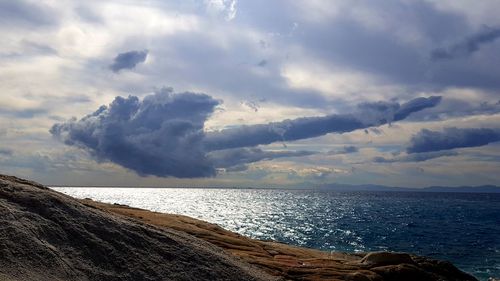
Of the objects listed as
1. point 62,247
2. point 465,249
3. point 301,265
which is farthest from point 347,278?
point 465,249

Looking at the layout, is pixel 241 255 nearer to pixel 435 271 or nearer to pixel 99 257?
pixel 99 257

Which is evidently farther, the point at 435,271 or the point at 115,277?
the point at 435,271

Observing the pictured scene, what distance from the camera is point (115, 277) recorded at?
14945 mm

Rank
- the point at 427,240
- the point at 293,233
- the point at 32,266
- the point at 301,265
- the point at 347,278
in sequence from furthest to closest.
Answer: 1. the point at 293,233
2. the point at 427,240
3. the point at 301,265
4. the point at 347,278
5. the point at 32,266

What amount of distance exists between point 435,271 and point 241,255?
12.8m

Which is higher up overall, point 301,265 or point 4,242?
point 4,242

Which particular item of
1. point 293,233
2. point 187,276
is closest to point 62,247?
point 187,276

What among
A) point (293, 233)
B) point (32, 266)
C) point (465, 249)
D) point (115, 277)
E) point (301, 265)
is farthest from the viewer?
point (293, 233)

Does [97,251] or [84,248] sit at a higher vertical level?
[84,248]

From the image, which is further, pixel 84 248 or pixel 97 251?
pixel 97 251

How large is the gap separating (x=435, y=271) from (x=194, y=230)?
47.2ft

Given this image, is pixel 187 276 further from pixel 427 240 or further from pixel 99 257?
pixel 427 240

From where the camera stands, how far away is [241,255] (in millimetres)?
22234

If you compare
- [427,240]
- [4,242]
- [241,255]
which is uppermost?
[4,242]
